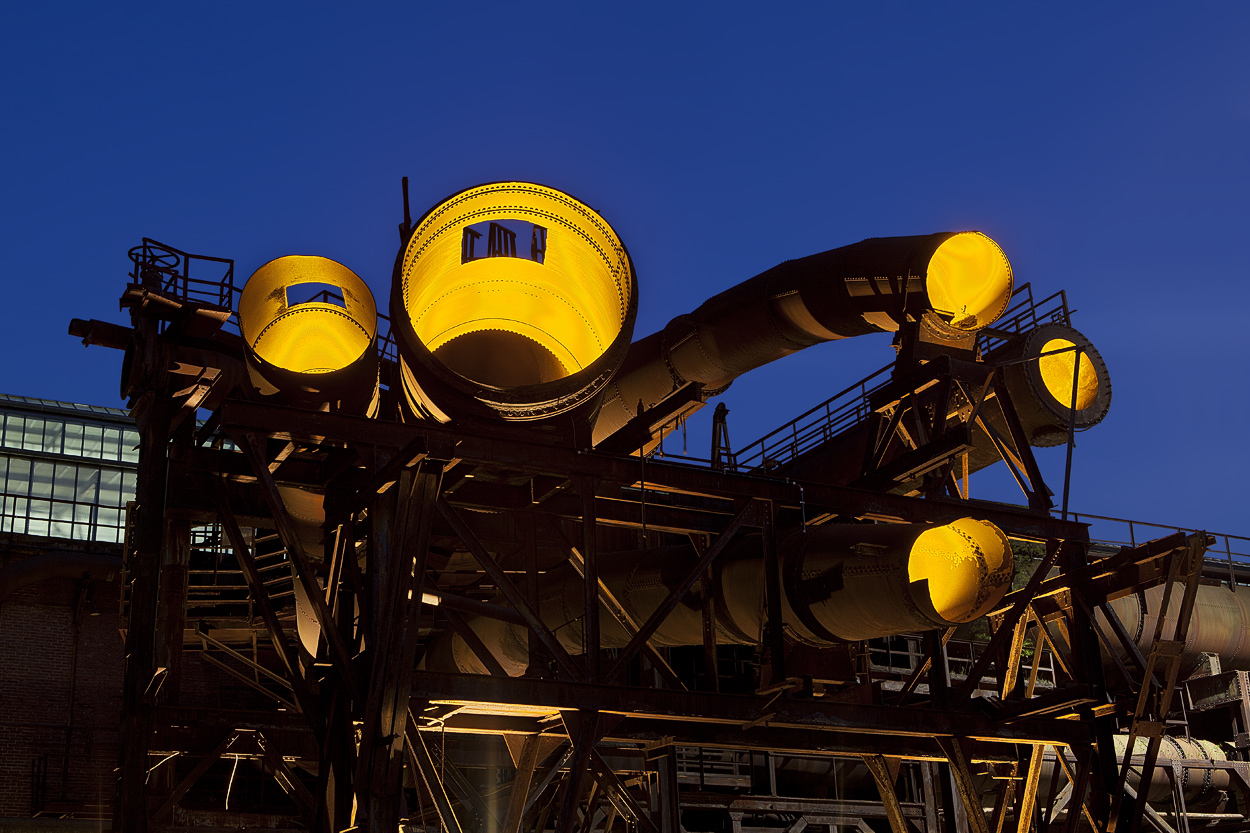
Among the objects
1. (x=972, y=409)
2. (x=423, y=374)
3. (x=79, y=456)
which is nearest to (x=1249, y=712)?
(x=972, y=409)

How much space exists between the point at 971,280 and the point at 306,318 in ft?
25.8

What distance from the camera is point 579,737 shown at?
37.2ft

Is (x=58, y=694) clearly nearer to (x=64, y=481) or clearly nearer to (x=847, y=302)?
(x=64, y=481)

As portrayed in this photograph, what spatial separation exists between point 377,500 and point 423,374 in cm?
131

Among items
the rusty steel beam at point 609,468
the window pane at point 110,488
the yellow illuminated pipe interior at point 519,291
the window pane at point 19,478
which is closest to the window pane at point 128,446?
the window pane at point 110,488

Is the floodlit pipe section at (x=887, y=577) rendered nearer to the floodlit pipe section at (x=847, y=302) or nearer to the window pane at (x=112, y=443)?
the floodlit pipe section at (x=847, y=302)

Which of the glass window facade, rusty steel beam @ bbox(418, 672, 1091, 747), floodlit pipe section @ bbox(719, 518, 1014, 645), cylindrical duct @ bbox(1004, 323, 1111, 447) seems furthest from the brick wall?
cylindrical duct @ bbox(1004, 323, 1111, 447)

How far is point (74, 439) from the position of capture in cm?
3353

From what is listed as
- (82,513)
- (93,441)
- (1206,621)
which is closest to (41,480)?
(82,513)

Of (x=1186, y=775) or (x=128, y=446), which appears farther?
(x=128, y=446)

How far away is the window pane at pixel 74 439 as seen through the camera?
33250 millimetres

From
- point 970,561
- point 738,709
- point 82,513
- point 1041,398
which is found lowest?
point 738,709

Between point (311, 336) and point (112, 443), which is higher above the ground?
point (112, 443)

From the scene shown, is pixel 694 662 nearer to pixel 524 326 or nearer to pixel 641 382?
pixel 641 382
